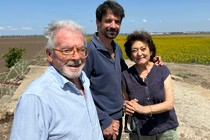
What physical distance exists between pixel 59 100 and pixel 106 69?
1161mm

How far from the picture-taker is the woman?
3.01 metres

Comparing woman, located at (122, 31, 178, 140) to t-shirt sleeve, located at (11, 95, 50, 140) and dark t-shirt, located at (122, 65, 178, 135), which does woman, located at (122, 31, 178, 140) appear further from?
t-shirt sleeve, located at (11, 95, 50, 140)

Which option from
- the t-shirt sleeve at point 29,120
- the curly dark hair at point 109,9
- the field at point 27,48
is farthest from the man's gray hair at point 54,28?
the field at point 27,48

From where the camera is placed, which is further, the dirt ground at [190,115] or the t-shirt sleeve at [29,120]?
the dirt ground at [190,115]

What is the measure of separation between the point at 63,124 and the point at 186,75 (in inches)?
562

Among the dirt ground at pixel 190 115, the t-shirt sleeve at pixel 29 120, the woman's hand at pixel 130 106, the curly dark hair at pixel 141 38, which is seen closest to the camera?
the t-shirt sleeve at pixel 29 120

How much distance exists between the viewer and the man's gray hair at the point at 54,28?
2.01m

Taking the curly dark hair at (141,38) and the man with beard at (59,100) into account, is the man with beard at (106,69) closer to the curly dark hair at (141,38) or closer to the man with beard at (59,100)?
the curly dark hair at (141,38)

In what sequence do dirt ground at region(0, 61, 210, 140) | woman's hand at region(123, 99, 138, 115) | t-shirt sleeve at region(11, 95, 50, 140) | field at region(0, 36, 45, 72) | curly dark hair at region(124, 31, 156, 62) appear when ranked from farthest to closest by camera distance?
field at region(0, 36, 45, 72)
dirt ground at region(0, 61, 210, 140)
curly dark hair at region(124, 31, 156, 62)
woman's hand at region(123, 99, 138, 115)
t-shirt sleeve at region(11, 95, 50, 140)

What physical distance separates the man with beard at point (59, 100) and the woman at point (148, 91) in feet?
3.14

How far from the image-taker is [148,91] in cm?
305

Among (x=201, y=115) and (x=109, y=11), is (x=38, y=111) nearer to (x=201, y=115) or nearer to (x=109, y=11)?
(x=109, y=11)

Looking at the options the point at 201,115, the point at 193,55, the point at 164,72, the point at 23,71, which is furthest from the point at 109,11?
the point at 193,55

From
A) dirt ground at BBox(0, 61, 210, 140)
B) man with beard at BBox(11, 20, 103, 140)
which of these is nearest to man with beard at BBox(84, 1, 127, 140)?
man with beard at BBox(11, 20, 103, 140)
